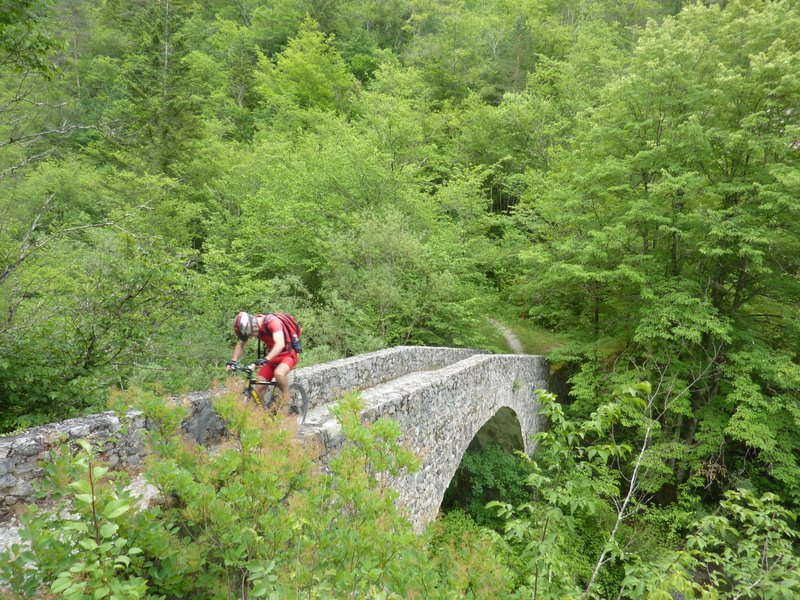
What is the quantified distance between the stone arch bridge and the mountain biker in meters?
0.51

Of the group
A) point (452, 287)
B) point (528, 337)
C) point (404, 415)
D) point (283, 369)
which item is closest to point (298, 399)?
point (283, 369)

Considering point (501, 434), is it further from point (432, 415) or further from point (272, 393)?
point (272, 393)

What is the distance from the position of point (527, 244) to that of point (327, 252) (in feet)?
24.5

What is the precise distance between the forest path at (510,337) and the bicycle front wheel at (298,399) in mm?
12126

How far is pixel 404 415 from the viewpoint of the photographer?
5508 mm

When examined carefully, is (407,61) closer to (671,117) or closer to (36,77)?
(671,117)

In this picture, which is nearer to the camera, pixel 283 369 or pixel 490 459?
pixel 283 369

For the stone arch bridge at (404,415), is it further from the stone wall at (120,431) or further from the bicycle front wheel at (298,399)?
the bicycle front wheel at (298,399)

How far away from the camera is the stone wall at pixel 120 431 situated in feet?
9.50

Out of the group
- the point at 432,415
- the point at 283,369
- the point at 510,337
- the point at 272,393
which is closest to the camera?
the point at 283,369

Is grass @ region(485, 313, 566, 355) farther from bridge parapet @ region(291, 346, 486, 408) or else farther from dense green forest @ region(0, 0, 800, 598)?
bridge parapet @ region(291, 346, 486, 408)

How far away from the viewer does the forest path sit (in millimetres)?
16281

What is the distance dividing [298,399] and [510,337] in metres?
13.3

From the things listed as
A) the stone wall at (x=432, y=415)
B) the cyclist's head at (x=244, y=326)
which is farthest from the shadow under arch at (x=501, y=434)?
the cyclist's head at (x=244, y=326)
